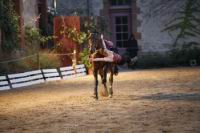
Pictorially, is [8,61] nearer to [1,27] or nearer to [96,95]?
[1,27]

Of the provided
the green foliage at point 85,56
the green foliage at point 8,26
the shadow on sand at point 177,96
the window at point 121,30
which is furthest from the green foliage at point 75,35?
the shadow on sand at point 177,96

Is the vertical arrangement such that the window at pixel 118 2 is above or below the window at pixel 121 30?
above

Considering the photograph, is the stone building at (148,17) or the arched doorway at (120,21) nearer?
the stone building at (148,17)

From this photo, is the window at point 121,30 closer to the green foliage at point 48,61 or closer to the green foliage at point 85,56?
the green foliage at point 85,56

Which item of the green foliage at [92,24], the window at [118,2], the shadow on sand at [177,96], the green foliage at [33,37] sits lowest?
the shadow on sand at [177,96]

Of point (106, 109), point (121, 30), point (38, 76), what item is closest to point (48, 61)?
point (38, 76)

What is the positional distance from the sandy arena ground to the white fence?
72 cm

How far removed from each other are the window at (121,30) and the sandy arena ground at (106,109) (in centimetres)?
1058

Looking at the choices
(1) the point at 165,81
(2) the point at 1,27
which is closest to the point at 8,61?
(2) the point at 1,27

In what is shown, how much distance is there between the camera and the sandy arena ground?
9.16 meters

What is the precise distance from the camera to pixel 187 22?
89.6 ft

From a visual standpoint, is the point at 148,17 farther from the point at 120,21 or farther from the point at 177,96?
the point at 177,96

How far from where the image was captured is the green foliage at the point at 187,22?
2730 cm

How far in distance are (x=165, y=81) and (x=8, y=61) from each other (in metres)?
5.56
